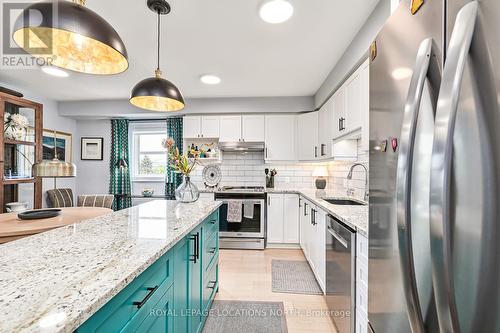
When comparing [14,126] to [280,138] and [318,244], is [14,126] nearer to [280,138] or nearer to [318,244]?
[280,138]

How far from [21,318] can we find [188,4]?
1.95 m

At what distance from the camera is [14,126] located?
9.79 ft

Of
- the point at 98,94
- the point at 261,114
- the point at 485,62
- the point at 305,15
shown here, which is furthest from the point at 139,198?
the point at 485,62

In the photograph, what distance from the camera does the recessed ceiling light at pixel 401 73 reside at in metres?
0.68

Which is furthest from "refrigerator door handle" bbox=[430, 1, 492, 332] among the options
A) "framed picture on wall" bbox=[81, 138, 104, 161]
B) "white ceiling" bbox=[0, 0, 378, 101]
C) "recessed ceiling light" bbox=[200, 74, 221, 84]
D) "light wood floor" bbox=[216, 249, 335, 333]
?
"framed picture on wall" bbox=[81, 138, 104, 161]

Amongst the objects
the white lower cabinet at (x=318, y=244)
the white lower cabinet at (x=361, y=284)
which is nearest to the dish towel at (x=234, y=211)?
the white lower cabinet at (x=318, y=244)

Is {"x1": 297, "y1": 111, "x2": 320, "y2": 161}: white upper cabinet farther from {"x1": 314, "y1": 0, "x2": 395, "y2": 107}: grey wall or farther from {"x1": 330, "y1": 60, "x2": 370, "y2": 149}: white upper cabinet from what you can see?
{"x1": 330, "y1": 60, "x2": 370, "y2": 149}: white upper cabinet

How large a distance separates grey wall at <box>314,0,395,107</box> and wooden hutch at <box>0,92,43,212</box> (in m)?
4.01

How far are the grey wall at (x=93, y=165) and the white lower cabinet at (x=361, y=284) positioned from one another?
15.3ft

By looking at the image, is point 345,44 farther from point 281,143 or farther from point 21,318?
point 21,318

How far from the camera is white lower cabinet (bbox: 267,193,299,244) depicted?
365 cm

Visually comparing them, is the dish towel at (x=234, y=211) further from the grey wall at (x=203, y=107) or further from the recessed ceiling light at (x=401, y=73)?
the recessed ceiling light at (x=401, y=73)

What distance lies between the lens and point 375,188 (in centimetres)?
90

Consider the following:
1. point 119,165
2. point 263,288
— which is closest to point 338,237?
point 263,288
